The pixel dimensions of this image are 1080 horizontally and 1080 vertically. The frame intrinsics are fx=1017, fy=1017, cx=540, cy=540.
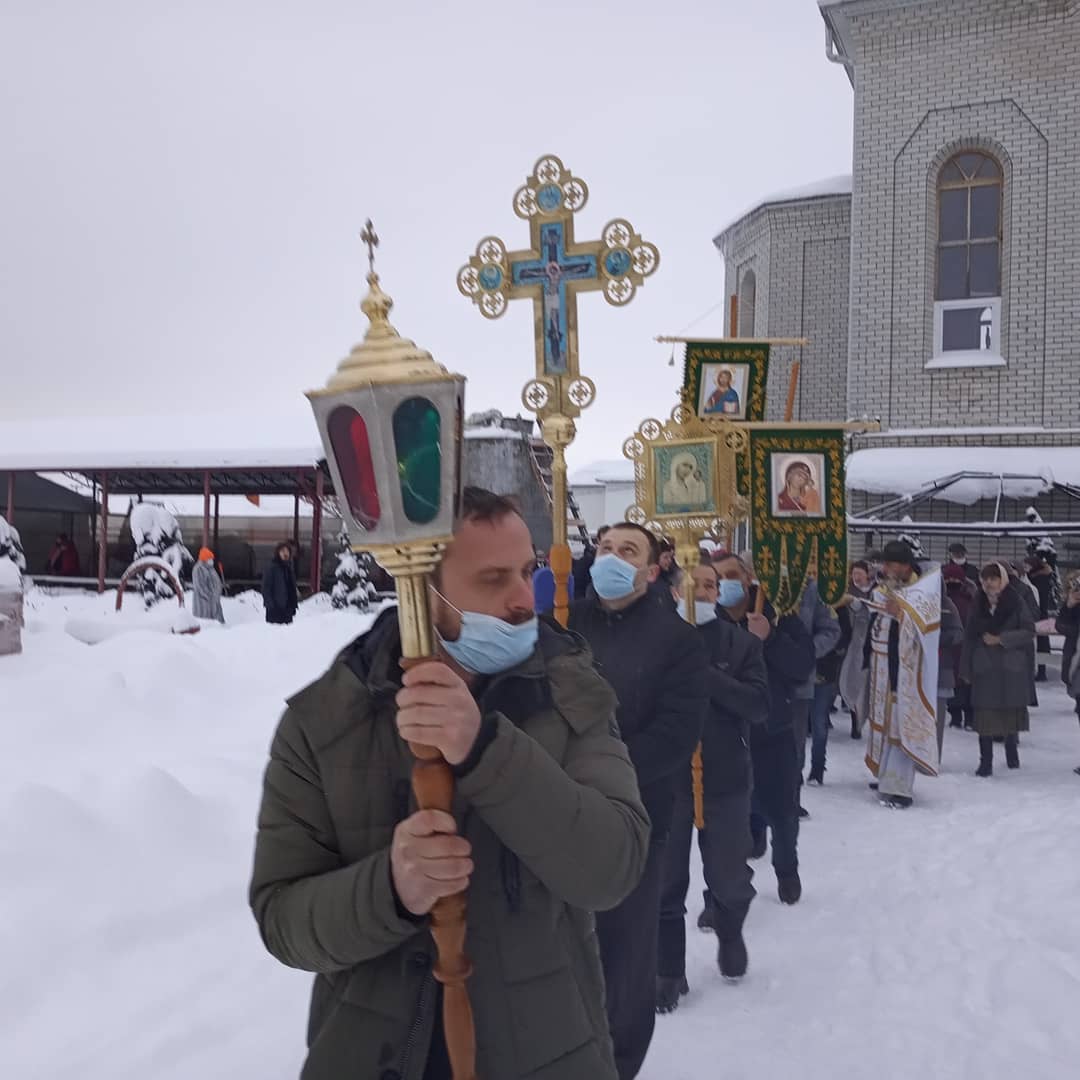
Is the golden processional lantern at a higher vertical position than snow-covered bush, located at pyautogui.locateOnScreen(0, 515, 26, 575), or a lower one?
higher

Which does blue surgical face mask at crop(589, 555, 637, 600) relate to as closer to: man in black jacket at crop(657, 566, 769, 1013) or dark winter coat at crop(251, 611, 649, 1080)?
man in black jacket at crop(657, 566, 769, 1013)

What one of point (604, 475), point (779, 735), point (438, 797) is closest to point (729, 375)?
point (779, 735)

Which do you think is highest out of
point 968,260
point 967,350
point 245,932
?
point 968,260

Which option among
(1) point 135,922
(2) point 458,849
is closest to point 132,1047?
(1) point 135,922

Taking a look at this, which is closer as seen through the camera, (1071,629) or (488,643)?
(488,643)

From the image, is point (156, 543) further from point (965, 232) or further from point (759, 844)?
point (759, 844)

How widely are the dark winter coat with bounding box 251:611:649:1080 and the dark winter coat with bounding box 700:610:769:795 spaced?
2.73 m

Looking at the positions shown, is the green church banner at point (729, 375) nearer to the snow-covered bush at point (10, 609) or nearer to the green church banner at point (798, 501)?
the green church banner at point (798, 501)

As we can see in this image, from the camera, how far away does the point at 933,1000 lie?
14.0 ft

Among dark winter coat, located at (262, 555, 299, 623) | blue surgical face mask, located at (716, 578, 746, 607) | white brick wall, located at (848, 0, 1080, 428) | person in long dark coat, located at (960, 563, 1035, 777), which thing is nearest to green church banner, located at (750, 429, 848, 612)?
blue surgical face mask, located at (716, 578, 746, 607)

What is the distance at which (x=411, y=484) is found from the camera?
5.24ft

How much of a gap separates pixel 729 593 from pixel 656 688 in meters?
2.05

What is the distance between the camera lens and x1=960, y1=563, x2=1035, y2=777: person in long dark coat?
863 cm

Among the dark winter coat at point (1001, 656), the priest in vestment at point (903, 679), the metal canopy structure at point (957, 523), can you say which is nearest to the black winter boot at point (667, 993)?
the priest in vestment at point (903, 679)
